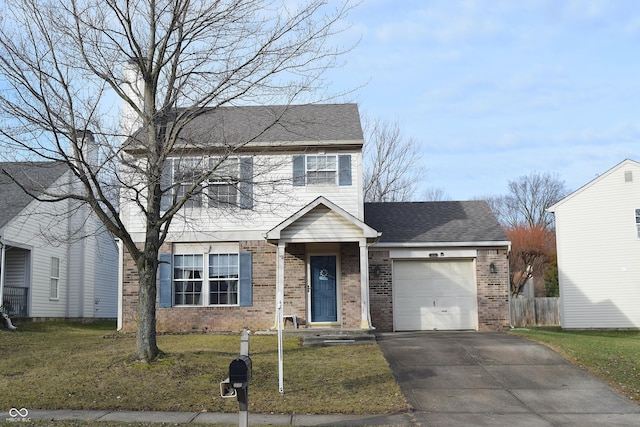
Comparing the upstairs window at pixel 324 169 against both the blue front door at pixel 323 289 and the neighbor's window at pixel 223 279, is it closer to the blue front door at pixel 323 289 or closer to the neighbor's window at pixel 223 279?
the blue front door at pixel 323 289

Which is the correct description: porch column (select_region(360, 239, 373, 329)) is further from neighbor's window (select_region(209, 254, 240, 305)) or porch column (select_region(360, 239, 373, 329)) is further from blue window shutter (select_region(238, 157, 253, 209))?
neighbor's window (select_region(209, 254, 240, 305))

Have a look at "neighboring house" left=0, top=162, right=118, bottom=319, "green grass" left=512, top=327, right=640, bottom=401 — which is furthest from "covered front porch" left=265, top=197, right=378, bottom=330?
"neighboring house" left=0, top=162, right=118, bottom=319

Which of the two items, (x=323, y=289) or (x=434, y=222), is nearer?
(x=323, y=289)

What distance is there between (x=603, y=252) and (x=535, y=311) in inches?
305

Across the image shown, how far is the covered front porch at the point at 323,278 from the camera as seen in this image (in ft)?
61.6

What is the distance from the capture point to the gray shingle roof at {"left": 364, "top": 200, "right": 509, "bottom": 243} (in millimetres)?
20891

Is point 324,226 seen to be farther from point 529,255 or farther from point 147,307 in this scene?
point 529,255

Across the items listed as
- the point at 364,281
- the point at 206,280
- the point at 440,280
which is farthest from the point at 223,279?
the point at 440,280

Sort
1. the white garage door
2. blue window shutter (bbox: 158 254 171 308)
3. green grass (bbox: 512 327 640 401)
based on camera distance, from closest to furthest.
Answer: green grass (bbox: 512 327 640 401)
blue window shutter (bbox: 158 254 171 308)
the white garage door

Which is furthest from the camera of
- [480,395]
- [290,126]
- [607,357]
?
[290,126]

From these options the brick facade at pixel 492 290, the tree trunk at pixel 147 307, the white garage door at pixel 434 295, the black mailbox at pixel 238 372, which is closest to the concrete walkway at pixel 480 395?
the black mailbox at pixel 238 372

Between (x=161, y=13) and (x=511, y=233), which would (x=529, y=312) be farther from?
(x=161, y=13)
